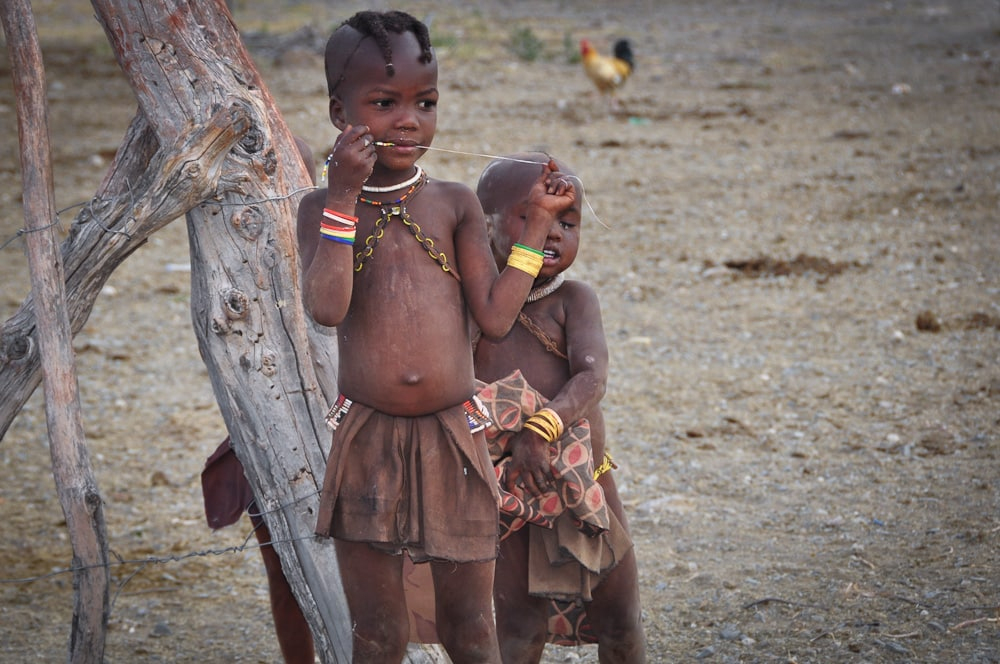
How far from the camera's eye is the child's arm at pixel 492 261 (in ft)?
7.20

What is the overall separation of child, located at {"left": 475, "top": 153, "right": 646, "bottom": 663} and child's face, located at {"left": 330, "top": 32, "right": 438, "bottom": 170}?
1.68ft

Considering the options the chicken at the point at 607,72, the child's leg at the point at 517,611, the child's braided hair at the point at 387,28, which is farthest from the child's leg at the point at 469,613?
the chicken at the point at 607,72

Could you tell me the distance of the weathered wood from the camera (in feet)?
8.52

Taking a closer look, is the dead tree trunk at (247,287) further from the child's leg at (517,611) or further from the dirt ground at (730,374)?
the dirt ground at (730,374)

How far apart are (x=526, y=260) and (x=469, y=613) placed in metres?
0.76

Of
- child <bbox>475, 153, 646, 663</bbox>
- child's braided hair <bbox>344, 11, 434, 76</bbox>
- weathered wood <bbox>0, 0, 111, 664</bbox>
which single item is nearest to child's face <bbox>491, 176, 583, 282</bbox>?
child <bbox>475, 153, 646, 663</bbox>

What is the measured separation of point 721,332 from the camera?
628cm

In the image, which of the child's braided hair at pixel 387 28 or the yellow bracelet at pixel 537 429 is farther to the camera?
the yellow bracelet at pixel 537 429

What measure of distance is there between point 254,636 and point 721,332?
3.40 meters

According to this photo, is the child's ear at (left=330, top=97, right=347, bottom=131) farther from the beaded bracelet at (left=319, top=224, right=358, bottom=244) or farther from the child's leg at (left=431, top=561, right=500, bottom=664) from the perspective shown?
the child's leg at (left=431, top=561, right=500, bottom=664)

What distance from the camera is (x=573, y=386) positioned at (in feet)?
8.62

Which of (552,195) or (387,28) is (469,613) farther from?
(387,28)

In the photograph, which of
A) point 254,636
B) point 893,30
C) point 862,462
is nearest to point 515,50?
point 893,30

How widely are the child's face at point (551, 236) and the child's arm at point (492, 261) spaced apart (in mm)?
314
